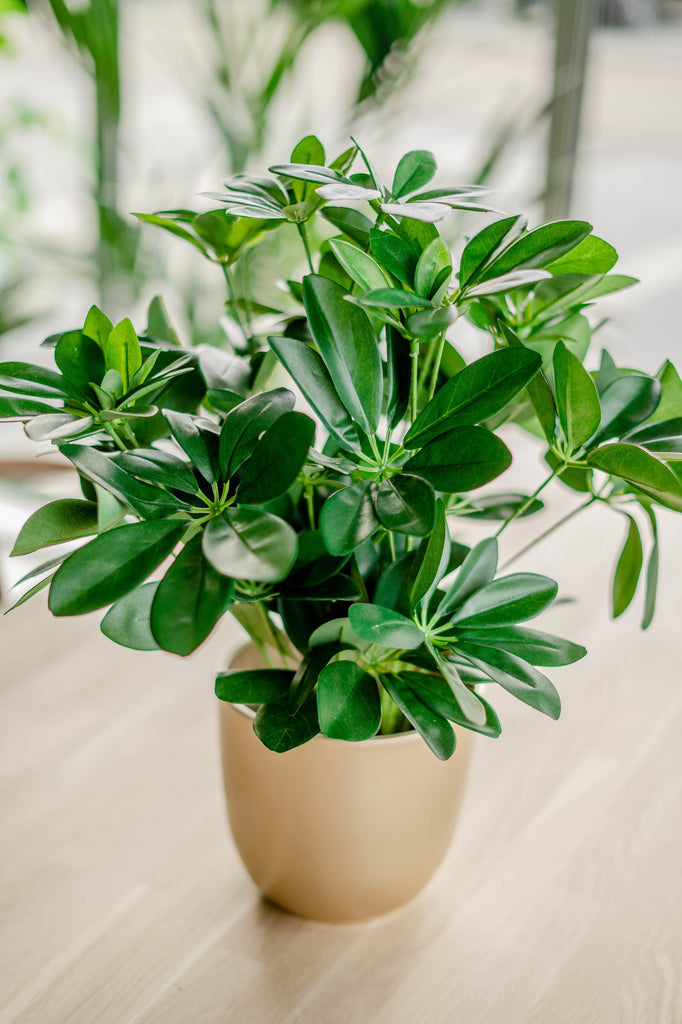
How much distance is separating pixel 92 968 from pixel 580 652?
451mm

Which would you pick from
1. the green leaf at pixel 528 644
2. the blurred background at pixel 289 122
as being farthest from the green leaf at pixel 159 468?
the blurred background at pixel 289 122

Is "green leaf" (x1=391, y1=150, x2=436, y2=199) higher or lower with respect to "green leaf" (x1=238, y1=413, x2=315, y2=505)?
higher

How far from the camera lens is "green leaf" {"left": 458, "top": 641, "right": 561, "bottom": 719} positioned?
0.63 m

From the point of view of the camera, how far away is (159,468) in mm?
596

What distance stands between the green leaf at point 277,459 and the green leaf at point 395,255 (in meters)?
0.12

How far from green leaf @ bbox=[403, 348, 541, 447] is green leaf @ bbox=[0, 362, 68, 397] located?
220 millimetres

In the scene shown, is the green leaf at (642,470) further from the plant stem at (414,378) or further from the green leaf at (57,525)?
the green leaf at (57,525)

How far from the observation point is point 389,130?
2.21 m

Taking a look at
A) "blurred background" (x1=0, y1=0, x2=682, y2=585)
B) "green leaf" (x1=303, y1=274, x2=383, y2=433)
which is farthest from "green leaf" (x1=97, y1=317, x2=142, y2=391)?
"blurred background" (x1=0, y1=0, x2=682, y2=585)

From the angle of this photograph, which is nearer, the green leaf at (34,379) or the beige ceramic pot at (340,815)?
the green leaf at (34,379)

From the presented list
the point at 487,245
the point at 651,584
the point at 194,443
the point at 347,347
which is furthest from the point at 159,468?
the point at 651,584

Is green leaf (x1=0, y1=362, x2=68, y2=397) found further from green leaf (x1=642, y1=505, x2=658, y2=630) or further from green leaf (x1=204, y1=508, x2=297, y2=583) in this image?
green leaf (x1=642, y1=505, x2=658, y2=630)

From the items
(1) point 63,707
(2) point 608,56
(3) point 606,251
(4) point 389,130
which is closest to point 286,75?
(4) point 389,130

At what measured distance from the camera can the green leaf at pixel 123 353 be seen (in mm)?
636
